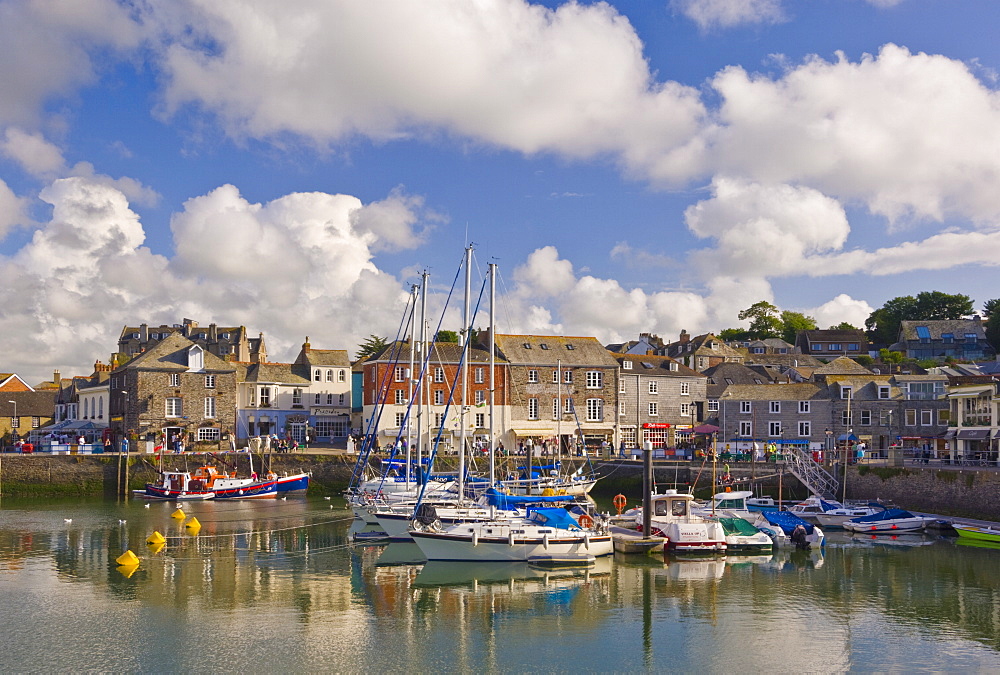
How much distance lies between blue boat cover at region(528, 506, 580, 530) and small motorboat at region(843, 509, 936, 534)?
15.4 meters

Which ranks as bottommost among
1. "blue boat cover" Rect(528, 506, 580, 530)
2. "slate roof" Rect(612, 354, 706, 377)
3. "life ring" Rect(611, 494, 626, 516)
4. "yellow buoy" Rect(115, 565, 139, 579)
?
"yellow buoy" Rect(115, 565, 139, 579)

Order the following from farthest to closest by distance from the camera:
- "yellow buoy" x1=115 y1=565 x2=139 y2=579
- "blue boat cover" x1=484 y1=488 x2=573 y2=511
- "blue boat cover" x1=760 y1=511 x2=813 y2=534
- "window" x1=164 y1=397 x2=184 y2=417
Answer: "window" x1=164 y1=397 x2=184 y2=417, "blue boat cover" x1=760 y1=511 x2=813 y2=534, "blue boat cover" x1=484 y1=488 x2=573 y2=511, "yellow buoy" x1=115 y1=565 x2=139 y2=579

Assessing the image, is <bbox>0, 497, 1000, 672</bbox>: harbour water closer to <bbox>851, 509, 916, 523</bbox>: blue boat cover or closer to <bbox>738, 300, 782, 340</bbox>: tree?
<bbox>851, 509, 916, 523</bbox>: blue boat cover

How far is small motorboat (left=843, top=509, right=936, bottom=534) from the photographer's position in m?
39.9

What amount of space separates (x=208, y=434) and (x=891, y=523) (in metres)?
49.8

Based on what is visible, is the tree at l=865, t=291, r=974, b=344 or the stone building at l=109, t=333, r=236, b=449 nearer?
the stone building at l=109, t=333, r=236, b=449

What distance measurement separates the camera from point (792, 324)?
137625mm

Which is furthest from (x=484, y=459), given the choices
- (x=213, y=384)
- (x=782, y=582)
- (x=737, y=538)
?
(x=782, y=582)

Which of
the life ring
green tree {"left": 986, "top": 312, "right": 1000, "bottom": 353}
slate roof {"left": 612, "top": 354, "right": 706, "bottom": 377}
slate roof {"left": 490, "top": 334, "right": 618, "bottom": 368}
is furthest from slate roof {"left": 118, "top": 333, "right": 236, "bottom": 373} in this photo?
green tree {"left": 986, "top": 312, "right": 1000, "bottom": 353}

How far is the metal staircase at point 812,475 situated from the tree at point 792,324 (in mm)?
86173

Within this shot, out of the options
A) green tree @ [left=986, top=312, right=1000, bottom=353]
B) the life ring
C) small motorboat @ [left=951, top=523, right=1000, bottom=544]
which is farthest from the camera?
green tree @ [left=986, top=312, right=1000, bottom=353]

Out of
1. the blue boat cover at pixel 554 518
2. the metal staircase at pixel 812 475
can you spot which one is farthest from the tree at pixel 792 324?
the blue boat cover at pixel 554 518

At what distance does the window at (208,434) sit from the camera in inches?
2741

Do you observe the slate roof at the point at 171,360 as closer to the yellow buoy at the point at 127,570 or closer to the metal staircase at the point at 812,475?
the yellow buoy at the point at 127,570
